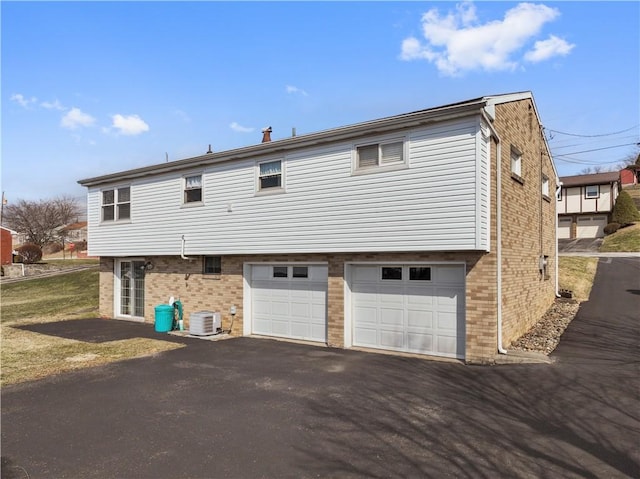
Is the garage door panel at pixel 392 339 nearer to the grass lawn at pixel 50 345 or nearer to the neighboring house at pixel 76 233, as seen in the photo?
the grass lawn at pixel 50 345

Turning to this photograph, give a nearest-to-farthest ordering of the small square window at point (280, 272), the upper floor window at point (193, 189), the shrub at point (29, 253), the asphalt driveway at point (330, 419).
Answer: the asphalt driveway at point (330, 419) → the small square window at point (280, 272) → the upper floor window at point (193, 189) → the shrub at point (29, 253)

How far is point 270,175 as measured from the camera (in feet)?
40.6

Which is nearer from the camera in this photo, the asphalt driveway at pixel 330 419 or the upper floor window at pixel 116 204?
the asphalt driveway at pixel 330 419

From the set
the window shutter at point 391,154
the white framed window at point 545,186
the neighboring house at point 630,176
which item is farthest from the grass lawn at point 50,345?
the neighboring house at point 630,176

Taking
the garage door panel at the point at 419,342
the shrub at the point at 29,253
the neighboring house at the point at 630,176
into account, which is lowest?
the garage door panel at the point at 419,342

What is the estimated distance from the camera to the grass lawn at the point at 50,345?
959 centimetres

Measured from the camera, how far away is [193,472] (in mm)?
4859

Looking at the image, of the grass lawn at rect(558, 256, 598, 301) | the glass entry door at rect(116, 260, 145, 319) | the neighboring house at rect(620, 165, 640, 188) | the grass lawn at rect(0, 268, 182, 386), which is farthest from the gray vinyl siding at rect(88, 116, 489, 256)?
the neighboring house at rect(620, 165, 640, 188)

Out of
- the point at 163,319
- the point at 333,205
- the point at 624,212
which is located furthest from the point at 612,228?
the point at 163,319

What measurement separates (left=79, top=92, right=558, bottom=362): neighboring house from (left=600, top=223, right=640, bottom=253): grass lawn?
19.9m

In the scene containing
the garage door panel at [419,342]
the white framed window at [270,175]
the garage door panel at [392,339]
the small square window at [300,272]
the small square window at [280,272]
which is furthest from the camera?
the small square window at [280,272]

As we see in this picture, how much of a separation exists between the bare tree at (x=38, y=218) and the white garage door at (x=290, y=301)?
181 ft

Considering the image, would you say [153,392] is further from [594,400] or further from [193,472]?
[594,400]

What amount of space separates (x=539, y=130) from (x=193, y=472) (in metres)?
14.7
